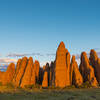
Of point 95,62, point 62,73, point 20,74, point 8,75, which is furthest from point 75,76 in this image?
point 8,75

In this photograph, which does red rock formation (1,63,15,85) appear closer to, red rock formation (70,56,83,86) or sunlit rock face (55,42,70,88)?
sunlit rock face (55,42,70,88)

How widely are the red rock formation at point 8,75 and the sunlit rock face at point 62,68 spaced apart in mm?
22102

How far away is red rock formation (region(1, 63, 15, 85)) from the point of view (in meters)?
54.0

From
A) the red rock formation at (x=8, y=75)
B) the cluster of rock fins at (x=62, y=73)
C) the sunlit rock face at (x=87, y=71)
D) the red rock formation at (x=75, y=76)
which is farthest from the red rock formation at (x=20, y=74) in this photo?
the sunlit rock face at (x=87, y=71)

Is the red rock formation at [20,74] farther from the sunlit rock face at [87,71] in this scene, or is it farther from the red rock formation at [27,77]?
the sunlit rock face at [87,71]

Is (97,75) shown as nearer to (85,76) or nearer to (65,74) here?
(85,76)

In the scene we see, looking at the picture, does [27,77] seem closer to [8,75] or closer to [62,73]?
[8,75]

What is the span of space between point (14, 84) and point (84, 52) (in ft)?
90.7

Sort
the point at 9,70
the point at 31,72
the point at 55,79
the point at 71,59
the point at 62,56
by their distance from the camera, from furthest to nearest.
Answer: the point at 9,70 → the point at 31,72 → the point at 71,59 → the point at 62,56 → the point at 55,79

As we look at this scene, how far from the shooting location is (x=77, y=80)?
41719mm

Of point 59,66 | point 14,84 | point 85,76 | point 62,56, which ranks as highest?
point 62,56

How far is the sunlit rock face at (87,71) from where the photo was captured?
136 ft

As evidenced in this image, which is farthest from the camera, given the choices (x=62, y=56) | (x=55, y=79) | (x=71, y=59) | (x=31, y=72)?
(x=31, y=72)

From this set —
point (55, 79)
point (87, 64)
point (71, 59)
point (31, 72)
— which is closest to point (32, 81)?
point (31, 72)
